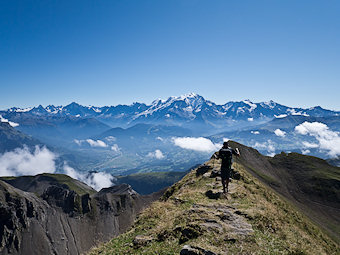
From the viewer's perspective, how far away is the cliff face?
121 m

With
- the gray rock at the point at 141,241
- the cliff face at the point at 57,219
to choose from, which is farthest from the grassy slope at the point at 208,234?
the cliff face at the point at 57,219

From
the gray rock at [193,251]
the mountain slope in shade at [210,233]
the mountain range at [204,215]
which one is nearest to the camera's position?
the gray rock at [193,251]

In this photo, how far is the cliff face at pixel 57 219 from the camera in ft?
398

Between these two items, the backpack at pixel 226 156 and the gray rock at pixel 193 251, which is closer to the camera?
the gray rock at pixel 193 251

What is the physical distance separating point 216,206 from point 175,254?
6.96m

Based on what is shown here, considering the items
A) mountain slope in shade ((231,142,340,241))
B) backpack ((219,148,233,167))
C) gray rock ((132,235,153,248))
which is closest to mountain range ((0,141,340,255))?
gray rock ((132,235,153,248))

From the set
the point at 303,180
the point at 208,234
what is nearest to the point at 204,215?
the point at 208,234

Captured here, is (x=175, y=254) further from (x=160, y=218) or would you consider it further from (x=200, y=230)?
(x=160, y=218)

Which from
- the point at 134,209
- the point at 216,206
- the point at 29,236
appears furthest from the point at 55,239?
the point at 216,206

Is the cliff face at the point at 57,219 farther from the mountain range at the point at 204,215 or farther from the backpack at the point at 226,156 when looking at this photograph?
the backpack at the point at 226,156

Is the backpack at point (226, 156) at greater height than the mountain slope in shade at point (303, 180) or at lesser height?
greater

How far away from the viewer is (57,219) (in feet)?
490

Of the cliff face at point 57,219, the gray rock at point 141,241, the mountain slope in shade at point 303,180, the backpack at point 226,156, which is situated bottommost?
the cliff face at point 57,219

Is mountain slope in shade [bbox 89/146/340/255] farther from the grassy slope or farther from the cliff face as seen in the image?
the cliff face
